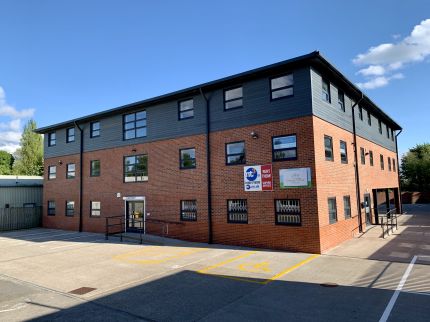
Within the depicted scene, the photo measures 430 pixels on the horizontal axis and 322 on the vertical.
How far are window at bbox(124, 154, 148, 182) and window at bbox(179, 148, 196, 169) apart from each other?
2.67 metres

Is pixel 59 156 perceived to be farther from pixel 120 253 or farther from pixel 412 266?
pixel 412 266

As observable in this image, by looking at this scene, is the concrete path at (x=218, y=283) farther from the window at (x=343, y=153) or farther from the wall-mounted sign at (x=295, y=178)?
the window at (x=343, y=153)

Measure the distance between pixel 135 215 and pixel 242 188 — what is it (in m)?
7.44

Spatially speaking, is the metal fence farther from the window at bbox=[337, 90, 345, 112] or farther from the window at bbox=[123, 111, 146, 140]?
the window at bbox=[337, 90, 345, 112]

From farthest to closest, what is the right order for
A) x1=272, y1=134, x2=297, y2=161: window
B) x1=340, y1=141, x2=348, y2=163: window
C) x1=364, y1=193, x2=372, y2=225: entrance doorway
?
x1=364, y1=193, x2=372, y2=225: entrance doorway
x1=340, y1=141, x2=348, y2=163: window
x1=272, y1=134, x2=297, y2=161: window

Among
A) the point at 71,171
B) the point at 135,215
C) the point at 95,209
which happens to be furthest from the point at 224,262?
the point at 71,171

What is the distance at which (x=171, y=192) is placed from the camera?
1697cm

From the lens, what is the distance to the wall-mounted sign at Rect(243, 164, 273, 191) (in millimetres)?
13672

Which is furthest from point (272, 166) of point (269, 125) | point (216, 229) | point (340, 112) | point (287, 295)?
point (287, 295)

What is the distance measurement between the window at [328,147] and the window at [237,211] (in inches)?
161

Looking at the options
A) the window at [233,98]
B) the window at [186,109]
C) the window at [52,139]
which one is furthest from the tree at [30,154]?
the window at [233,98]

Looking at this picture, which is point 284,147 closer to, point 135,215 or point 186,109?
point 186,109

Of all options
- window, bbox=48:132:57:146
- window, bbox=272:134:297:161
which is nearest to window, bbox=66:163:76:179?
window, bbox=48:132:57:146

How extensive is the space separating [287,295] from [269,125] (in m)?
7.67
